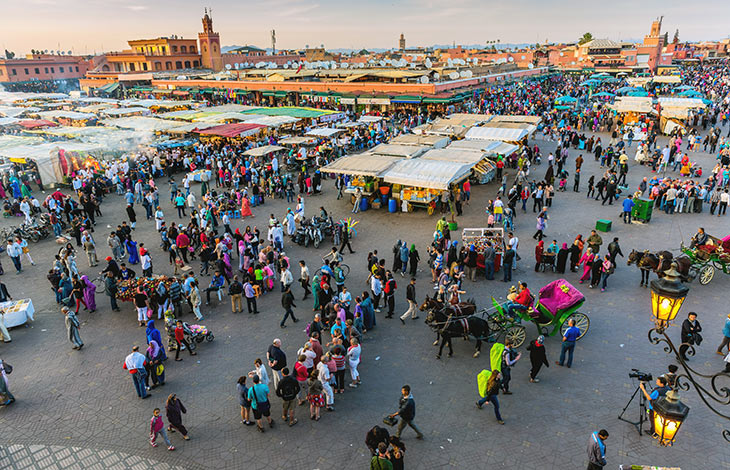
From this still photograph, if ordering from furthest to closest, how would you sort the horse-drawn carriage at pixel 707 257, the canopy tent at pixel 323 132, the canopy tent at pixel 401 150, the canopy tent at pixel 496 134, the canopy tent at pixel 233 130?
the canopy tent at pixel 323 132 → the canopy tent at pixel 233 130 → the canopy tent at pixel 496 134 → the canopy tent at pixel 401 150 → the horse-drawn carriage at pixel 707 257

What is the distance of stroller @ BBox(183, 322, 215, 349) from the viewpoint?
9.65 m

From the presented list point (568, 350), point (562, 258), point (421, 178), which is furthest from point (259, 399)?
point (421, 178)

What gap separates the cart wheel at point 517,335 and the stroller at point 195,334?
6.62 m

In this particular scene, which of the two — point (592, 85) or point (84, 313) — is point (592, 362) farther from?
point (592, 85)

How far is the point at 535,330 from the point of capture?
10141mm

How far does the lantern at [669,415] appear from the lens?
4023 mm

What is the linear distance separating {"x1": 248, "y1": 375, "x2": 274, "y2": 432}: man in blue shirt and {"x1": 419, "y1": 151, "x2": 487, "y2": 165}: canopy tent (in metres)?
13.7

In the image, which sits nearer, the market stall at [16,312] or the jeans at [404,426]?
the jeans at [404,426]

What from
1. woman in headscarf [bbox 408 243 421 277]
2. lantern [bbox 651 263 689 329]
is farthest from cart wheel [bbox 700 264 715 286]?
lantern [bbox 651 263 689 329]

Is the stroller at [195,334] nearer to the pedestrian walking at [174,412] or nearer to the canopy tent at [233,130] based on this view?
the pedestrian walking at [174,412]

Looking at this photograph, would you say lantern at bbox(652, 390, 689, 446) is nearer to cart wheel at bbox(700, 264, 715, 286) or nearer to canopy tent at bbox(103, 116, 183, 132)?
cart wheel at bbox(700, 264, 715, 286)

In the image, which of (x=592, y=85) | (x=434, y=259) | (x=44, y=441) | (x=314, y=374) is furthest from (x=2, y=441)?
(x=592, y=85)

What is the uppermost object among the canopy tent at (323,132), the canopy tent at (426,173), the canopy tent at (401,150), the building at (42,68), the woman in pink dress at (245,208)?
the building at (42,68)

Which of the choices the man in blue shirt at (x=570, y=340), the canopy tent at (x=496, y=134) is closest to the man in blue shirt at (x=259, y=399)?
the man in blue shirt at (x=570, y=340)
